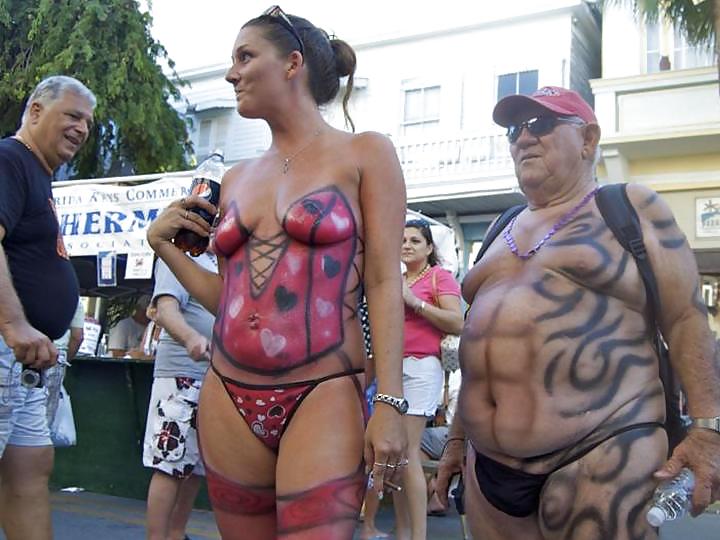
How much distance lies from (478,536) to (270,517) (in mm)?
877

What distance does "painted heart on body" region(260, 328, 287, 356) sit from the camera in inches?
86.4

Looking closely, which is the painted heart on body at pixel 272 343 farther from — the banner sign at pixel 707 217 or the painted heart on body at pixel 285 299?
the banner sign at pixel 707 217

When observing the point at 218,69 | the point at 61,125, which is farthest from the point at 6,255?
the point at 218,69

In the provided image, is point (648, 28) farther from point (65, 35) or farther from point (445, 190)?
point (65, 35)

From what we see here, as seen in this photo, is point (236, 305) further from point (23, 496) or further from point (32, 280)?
point (23, 496)

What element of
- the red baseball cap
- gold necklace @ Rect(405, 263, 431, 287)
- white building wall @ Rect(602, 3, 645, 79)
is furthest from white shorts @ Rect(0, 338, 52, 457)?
white building wall @ Rect(602, 3, 645, 79)

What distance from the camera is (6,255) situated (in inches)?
132

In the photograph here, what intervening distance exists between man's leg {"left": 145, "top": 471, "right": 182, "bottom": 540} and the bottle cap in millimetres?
2840

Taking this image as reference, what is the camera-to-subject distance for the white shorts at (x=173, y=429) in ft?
14.6

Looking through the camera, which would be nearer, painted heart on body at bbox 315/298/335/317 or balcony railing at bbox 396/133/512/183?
painted heart on body at bbox 315/298/335/317

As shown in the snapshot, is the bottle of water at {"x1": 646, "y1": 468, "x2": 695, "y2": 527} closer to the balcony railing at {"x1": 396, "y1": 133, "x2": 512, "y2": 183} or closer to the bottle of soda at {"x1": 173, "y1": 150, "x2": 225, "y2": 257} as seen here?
the bottle of soda at {"x1": 173, "y1": 150, "x2": 225, "y2": 257}

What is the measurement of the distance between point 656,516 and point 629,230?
86 centimetres

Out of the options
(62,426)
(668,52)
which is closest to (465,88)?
(668,52)

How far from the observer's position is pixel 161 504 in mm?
4320
